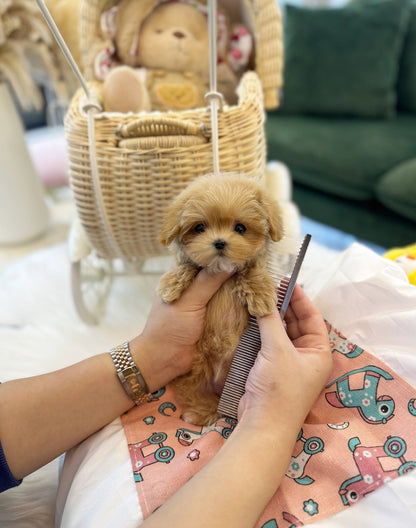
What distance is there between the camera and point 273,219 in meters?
0.65

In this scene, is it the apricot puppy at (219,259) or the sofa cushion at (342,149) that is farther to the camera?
the sofa cushion at (342,149)

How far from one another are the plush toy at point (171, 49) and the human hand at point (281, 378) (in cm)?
91

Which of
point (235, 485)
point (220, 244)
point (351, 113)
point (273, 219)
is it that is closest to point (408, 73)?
point (351, 113)

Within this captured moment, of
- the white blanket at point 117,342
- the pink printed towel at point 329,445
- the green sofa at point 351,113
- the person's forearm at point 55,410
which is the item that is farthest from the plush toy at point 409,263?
the green sofa at point 351,113

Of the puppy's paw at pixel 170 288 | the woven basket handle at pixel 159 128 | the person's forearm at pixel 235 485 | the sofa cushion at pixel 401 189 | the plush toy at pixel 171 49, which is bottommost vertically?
the sofa cushion at pixel 401 189

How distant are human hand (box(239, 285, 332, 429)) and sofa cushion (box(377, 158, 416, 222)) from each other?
1185 mm

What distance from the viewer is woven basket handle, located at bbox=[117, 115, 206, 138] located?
0.88 meters

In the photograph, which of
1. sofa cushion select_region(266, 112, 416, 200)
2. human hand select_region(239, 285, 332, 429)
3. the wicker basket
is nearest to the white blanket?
human hand select_region(239, 285, 332, 429)

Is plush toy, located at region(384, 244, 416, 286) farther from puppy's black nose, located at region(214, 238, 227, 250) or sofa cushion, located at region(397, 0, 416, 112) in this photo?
sofa cushion, located at region(397, 0, 416, 112)

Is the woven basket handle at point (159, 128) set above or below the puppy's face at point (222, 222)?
above

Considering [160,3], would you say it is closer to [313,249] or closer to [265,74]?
[265,74]

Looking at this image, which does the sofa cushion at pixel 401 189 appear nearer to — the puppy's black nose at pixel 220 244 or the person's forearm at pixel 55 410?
the puppy's black nose at pixel 220 244

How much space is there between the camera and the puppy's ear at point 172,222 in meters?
0.65

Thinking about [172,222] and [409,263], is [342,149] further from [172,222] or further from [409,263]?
[172,222]
